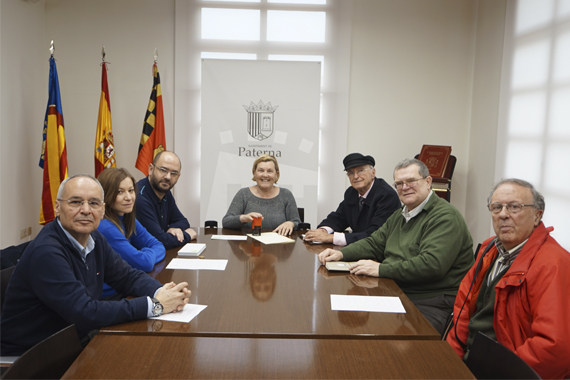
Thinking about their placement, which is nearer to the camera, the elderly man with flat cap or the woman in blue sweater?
the woman in blue sweater

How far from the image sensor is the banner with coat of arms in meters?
5.18

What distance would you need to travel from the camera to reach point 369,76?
5.65 metres

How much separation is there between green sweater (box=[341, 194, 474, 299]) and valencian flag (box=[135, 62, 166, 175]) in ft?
10.9

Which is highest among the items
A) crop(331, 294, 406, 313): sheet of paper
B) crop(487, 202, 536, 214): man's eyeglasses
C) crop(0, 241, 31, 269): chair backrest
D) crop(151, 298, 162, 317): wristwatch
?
crop(487, 202, 536, 214): man's eyeglasses

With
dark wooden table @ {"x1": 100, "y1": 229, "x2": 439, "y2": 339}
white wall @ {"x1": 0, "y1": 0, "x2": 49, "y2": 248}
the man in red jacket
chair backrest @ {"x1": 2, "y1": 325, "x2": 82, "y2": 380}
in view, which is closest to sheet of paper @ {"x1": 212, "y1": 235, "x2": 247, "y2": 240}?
dark wooden table @ {"x1": 100, "y1": 229, "x2": 439, "y2": 339}

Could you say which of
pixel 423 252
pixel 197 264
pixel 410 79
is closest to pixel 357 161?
pixel 423 252

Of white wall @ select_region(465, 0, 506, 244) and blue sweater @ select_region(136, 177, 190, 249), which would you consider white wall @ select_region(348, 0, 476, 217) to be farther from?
blue sweater @ select_region(136, 177, 190, 249)

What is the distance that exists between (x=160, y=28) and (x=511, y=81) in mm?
3964

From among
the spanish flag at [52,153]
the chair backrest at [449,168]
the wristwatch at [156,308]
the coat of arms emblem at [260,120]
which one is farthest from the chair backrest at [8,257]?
the chair backrest at [449,168]

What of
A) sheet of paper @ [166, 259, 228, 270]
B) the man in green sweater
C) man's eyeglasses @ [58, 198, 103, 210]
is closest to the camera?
man's eyeglasses @ [58, 198, 103, 210]

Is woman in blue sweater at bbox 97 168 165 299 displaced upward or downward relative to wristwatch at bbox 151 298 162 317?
upward

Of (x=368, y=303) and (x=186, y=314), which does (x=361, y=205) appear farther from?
(x=186, y=314)

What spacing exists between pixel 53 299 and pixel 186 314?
0.47 meters

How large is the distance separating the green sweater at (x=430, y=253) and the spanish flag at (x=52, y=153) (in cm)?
369
